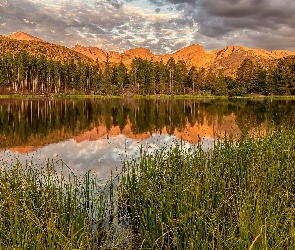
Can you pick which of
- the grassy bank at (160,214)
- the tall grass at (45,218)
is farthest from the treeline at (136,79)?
the grassy bank at (160,214)

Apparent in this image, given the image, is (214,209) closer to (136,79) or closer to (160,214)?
(160,214)

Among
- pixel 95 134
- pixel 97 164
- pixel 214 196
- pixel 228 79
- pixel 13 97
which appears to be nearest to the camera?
pixel 214 196

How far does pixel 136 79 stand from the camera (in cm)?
12425

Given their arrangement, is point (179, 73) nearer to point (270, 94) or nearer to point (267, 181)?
point (270, 94)

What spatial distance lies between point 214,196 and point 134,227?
2603mm

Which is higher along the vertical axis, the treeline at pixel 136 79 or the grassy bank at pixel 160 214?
the treeline at pixel 136 79

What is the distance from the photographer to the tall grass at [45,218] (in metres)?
5.04

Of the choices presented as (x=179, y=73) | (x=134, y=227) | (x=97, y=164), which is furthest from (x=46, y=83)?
(x=134, y=227)

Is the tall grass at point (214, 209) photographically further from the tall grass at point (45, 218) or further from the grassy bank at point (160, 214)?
the tall grass at point (45, 218)

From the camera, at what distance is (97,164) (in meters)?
16.1

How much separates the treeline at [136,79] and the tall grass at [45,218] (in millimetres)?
107226

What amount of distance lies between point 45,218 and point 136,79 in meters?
120

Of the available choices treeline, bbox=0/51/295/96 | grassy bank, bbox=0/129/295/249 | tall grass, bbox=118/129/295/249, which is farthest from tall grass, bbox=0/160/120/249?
treeline, bbox=0/51/295/96

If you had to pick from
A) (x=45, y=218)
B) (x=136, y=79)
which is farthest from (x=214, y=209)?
(x=136, y=79)
